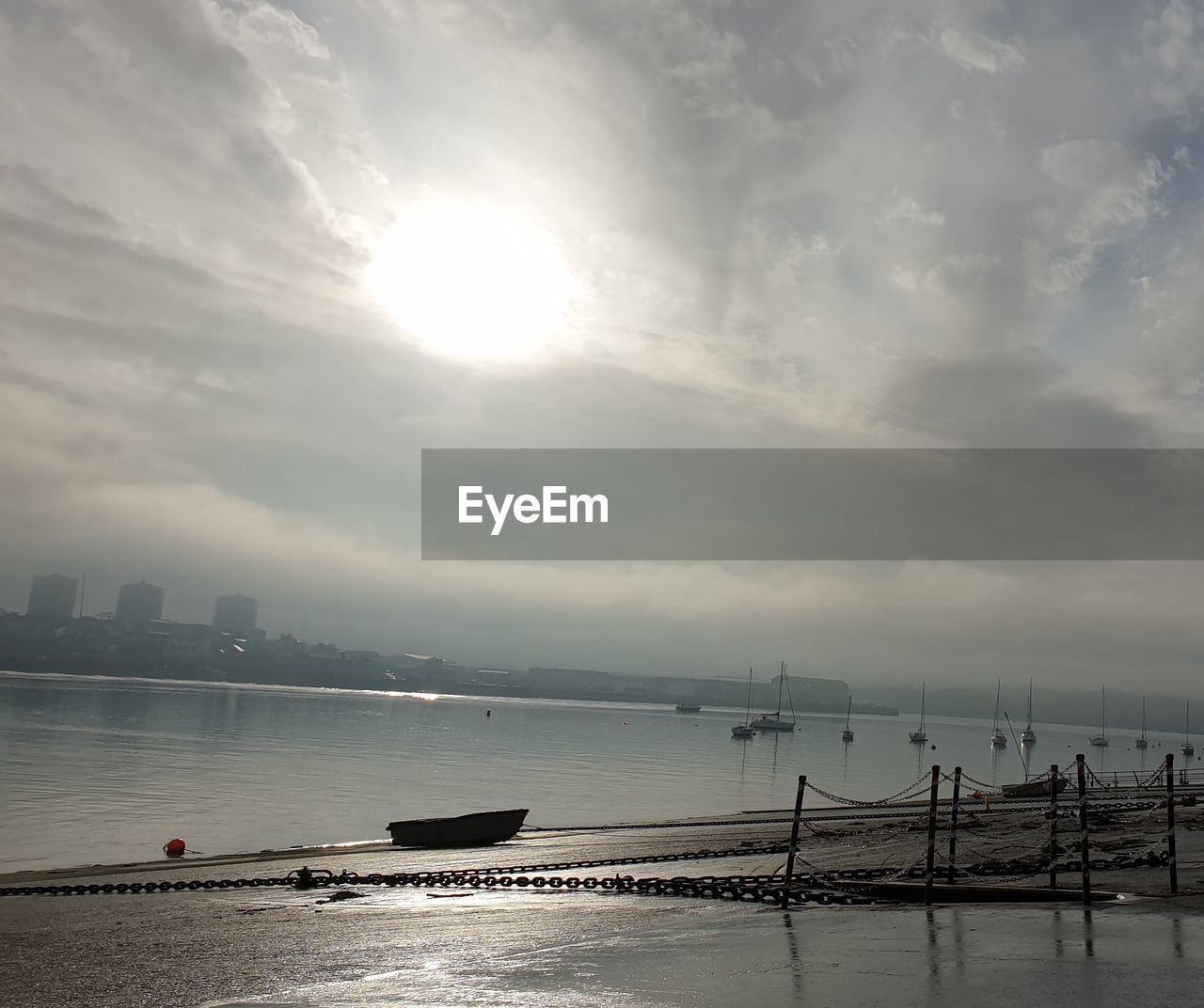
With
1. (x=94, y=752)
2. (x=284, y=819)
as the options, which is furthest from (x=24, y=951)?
(x=94, y=752)

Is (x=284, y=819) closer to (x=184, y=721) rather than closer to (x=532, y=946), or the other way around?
(x=532, y=946)

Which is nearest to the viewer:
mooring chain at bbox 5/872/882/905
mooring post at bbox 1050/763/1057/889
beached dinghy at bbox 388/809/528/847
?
mooring post at bbox 1050/763/1057/889

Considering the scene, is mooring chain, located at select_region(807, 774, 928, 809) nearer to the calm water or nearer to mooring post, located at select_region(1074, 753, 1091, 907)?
mooring post, located at select_region(1074, 753, 1091, 907)

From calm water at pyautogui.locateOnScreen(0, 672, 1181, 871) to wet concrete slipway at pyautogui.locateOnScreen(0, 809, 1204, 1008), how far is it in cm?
1945

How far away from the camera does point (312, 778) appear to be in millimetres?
66625

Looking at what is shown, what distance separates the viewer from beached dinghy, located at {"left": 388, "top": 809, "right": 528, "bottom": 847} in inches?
1248

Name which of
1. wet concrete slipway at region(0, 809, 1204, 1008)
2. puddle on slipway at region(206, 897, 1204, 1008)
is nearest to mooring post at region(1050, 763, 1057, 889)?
wet concrete slipway at region(0, 809, 1204, 1008)

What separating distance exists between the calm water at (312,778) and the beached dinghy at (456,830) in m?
8.20

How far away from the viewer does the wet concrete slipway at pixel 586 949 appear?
875cm

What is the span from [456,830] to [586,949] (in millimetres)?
22074

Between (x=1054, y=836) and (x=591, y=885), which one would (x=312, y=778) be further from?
(x=1054, y=836)

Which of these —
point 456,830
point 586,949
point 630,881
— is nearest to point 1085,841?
point 586,949

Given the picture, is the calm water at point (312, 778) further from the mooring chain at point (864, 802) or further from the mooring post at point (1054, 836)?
the mooring post at point (1054, 836)

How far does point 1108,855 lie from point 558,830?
2283 cm
